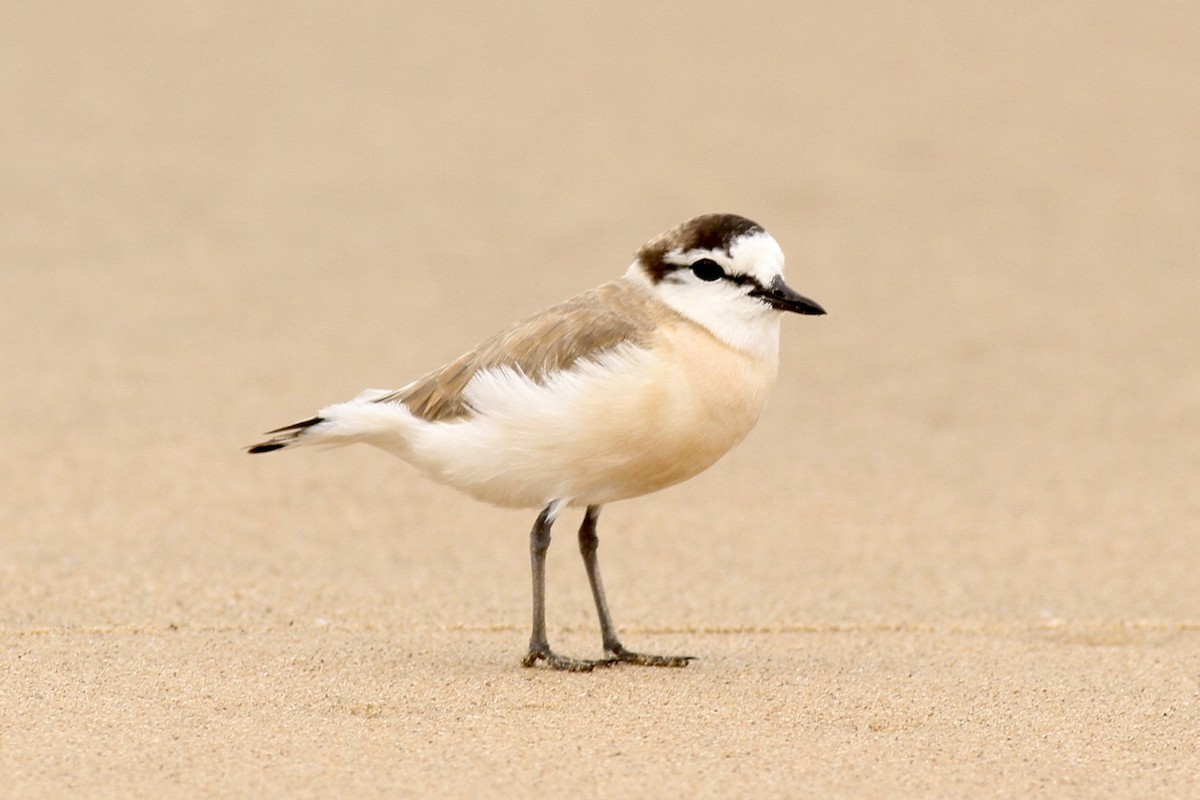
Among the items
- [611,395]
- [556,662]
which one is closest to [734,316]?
[611,395]

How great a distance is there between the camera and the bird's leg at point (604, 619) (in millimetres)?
5742

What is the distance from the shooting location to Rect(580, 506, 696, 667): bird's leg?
226 inches

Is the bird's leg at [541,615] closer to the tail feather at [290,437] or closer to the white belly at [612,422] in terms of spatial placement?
the white belly at [612,422]

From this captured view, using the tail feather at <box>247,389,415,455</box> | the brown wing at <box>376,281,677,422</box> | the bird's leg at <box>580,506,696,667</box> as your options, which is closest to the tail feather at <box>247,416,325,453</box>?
the tail feather at <box>247,389,415,455</box>

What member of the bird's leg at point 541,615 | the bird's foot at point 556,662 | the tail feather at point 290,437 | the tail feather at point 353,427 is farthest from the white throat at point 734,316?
the tail feather at point 290,437

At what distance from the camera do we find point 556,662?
5.60 m

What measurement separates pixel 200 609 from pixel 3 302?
5417 mm

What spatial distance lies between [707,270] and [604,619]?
4.29 ft

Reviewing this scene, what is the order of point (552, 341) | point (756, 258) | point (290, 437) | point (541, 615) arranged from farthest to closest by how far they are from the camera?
point (290, 437) < point (541, 615) < point (552, 341) < point (756, 258)

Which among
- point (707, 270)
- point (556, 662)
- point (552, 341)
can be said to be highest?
point (707, 270)

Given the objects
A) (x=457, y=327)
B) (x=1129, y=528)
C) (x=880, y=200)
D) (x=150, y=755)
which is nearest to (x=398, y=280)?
(x=457, y=327)

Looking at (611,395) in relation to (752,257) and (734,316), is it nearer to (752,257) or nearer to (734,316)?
(734,316)

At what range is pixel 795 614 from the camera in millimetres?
6910

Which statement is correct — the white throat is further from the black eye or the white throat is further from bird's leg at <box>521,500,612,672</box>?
bird's leg at <box>521,500,612,672</box>
